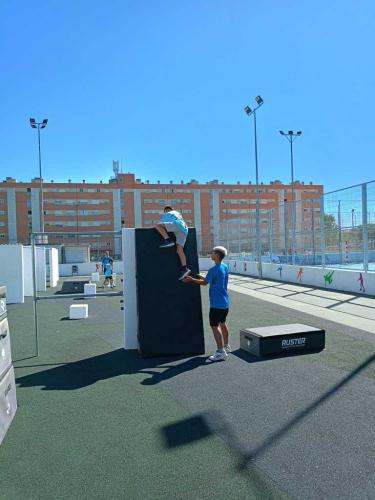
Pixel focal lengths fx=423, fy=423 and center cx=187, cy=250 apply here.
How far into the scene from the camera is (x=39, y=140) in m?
33.0

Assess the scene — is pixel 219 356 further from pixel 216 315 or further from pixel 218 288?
pixel 218 288

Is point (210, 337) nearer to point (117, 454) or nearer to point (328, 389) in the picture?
point (328, 389)

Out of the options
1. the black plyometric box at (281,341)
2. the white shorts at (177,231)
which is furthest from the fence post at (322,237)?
the white shorts at (177,231)

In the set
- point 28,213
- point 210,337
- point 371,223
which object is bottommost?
point 210,337

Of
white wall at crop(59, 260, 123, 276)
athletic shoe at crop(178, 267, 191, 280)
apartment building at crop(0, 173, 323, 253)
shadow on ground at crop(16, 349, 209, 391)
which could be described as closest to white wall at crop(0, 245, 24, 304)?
shadow on ground at crop(16, 349, 209, 391)

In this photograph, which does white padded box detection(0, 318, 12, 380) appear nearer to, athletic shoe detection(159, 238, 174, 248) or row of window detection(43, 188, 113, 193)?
athletic shoe detection(159, 238, 174, 248)

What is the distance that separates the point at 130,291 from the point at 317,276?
11.4 metres

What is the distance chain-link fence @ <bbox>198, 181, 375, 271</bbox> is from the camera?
44.8ft

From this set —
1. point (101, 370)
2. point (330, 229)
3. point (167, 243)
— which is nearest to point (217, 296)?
point (167, 243)

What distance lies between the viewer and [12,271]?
1570 centimetres

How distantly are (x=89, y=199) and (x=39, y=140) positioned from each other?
2249 inches

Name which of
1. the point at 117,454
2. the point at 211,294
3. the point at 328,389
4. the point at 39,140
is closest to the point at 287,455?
the point at 117,454

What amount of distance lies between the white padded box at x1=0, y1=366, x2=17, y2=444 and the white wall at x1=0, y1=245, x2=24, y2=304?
11.9 metres

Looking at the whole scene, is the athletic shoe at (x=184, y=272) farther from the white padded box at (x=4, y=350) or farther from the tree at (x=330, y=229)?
the tree at (x=330, y=229)
